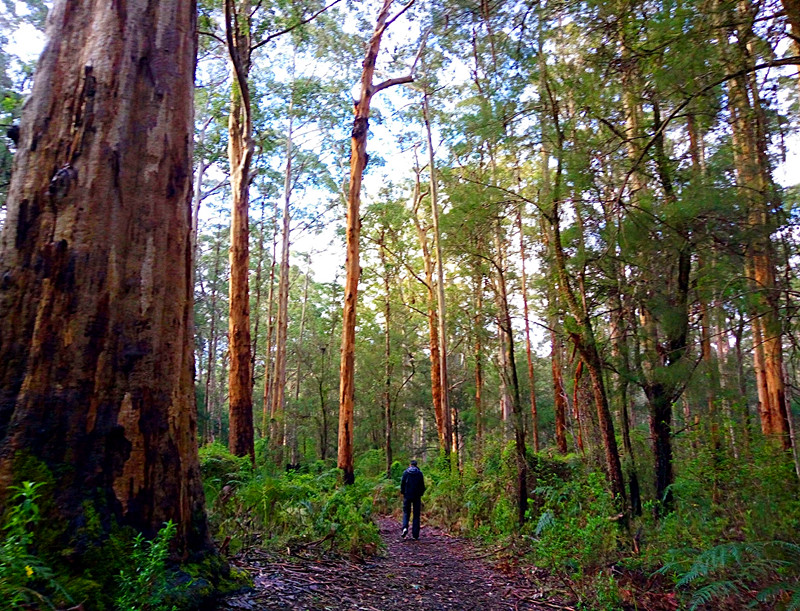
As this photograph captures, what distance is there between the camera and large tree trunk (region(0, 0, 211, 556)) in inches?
115

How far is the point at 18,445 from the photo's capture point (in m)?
2.83

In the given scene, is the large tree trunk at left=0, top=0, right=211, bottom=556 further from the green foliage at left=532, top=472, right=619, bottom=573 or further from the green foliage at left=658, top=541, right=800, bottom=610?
the green foliage at left=532, top=472, right=619, bottom=573

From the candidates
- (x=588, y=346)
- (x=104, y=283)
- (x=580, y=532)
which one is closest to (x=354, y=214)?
(x=588, y=346)

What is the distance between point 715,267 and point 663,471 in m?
3.08

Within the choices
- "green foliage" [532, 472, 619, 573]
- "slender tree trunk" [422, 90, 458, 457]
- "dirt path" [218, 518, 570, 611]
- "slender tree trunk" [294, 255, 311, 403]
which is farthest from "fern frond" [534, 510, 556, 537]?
"slender tree trunk" [294, 255, 311, 403]

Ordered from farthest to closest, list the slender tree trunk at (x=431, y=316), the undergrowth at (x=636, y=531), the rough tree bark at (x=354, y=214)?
the slender tree trunk at (x=431, y=316) → the rough tree bark at (x=354, y=214) → the undergrowth at (x=636, y=531)

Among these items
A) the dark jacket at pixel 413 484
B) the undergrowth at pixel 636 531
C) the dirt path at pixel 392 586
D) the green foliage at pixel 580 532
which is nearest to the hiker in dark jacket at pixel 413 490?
the dark jacket at pixel 413 484

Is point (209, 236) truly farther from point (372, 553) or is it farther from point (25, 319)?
point (25, 319)

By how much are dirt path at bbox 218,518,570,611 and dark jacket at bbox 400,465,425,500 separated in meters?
1.61

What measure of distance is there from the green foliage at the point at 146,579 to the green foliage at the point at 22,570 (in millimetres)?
287

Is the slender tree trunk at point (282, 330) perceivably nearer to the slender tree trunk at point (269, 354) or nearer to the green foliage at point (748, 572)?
the slender tree trunk at point (269, 354)

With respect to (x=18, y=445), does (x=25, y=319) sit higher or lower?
higher

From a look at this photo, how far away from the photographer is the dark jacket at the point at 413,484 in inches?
412

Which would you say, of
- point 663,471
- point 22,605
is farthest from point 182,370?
point 663,471
